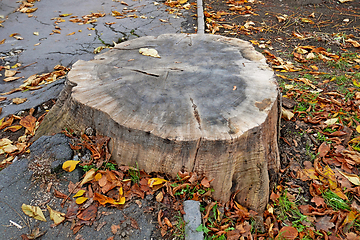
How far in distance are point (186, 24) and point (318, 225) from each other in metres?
4.10

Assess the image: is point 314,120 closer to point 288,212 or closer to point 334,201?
point 334,201

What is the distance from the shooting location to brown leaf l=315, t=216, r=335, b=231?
146cm

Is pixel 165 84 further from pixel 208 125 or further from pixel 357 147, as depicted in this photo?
pixel 357 147

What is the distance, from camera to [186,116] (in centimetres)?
141

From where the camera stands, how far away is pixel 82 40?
4074mm

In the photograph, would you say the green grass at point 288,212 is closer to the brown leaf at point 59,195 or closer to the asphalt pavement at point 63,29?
the brown leaf at point 59,195

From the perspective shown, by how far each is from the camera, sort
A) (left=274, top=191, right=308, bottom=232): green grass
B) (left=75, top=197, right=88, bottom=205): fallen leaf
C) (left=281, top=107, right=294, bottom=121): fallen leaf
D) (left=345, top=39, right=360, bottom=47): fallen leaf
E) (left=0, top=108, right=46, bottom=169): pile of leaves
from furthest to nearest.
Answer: (left=345, top=39, right=360, bottom=47): fallen leaf, (left=281, top=107, right=294, bottom=121): fallen leaf, (left=0, top=108, right=46, bottom=169): pile of leaves, (left=274, top=191, right=308, bottom=232): green grass, (left=75, top=197, right=88, bottom=205): fallen leaf

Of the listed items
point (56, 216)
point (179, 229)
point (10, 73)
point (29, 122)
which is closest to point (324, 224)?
point (179, 229)

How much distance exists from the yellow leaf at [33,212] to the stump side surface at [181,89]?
0.68m

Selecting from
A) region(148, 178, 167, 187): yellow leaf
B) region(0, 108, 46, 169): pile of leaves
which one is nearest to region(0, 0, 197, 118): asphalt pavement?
region(0, 108, 46, 169): pile of leaves

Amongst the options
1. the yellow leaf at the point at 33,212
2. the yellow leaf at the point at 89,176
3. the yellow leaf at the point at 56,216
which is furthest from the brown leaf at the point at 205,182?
the yellow leaf at the point at 33,212

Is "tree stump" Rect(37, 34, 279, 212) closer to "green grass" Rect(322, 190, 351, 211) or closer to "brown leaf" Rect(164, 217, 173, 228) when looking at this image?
"brown leaf" Rect(164, 217, 173, 228)

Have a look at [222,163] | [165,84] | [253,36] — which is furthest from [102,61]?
[253,36]

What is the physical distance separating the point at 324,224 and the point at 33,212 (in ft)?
5.77
